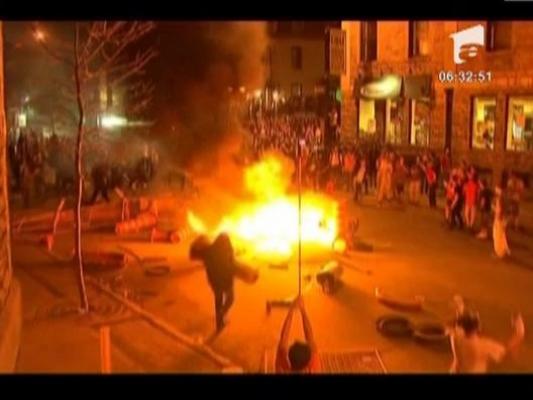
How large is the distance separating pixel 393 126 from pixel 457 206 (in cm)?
83

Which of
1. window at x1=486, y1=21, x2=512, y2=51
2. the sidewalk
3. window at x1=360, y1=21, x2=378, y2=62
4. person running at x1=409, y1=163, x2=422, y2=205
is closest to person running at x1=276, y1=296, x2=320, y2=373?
the sidewalk

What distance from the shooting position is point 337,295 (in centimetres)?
603

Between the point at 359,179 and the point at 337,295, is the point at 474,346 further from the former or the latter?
the point at 359,179

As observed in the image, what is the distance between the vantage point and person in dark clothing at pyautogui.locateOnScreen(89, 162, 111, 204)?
600 cm

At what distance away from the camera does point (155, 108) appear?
238 inches

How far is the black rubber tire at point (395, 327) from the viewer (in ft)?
19.5

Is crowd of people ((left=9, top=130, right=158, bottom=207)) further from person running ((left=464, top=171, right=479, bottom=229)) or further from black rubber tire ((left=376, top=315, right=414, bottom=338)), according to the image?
person running ((left=464, top=171, right=479, bottom=229))

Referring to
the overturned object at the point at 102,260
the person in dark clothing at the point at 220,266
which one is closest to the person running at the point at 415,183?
the person in dark clothing at the point at 220,266

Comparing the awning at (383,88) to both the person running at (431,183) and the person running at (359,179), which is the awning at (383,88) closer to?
the person running at (359,179)

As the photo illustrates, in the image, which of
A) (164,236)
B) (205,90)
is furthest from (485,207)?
(164,236)

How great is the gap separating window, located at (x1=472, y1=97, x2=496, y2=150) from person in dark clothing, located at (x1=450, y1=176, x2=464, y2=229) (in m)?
0.35

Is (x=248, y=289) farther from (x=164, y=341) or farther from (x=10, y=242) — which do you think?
(x=10, y=242)

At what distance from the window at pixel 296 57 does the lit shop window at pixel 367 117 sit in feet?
2.13
